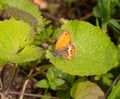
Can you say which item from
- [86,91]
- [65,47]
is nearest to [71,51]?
[65,47]

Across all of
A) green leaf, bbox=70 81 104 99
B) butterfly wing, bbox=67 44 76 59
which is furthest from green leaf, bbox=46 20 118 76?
green leaf, bbox=70 81 104 99

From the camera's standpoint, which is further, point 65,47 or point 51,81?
point 51,81

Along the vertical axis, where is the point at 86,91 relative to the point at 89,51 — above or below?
below

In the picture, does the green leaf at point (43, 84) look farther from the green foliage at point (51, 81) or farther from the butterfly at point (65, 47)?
the butterfly at point (65, 47)

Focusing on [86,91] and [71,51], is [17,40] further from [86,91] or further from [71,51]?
[86,91]

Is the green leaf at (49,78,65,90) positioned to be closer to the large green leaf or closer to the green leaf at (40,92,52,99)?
the green leaf at (40,92,52,99)

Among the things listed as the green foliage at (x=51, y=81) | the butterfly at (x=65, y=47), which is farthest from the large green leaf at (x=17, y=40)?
the green foliage at (x=51, y=81)
